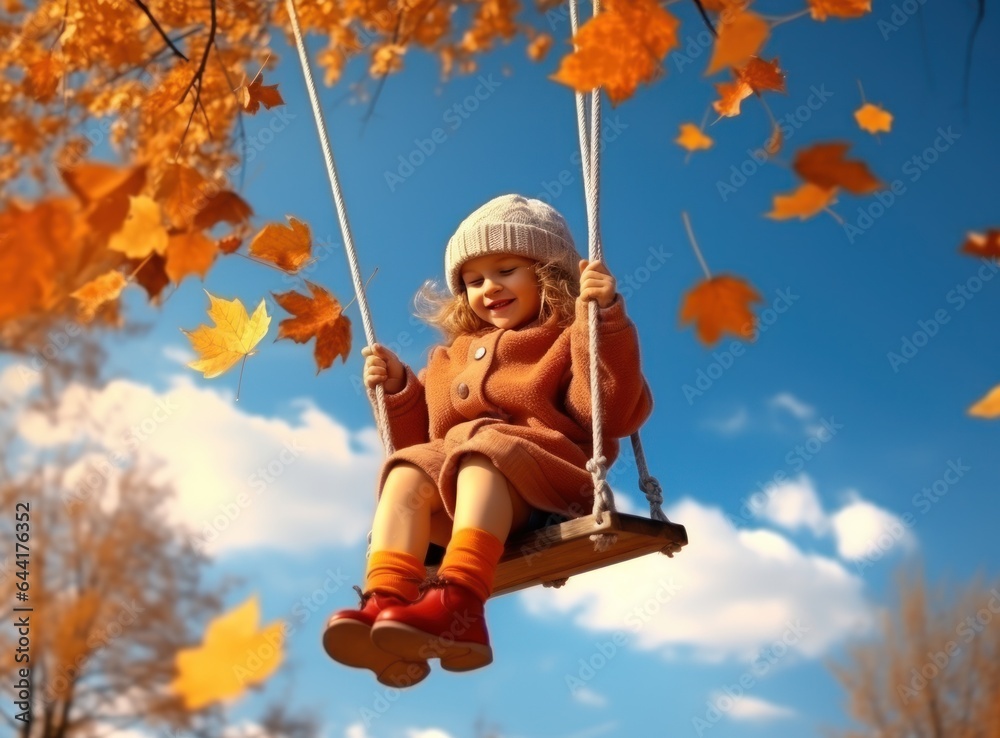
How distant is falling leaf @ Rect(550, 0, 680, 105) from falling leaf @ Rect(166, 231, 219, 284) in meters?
0.64

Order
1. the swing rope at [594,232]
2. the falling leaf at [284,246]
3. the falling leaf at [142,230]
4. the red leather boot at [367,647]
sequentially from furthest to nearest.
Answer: the falling leaf at [284,246], the swing rope at [594,232], the red leather boot at [367,647], the falling leaf at [142,230]

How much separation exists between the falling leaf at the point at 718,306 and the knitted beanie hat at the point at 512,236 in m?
1.04

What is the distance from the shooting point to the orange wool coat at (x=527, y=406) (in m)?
2.15

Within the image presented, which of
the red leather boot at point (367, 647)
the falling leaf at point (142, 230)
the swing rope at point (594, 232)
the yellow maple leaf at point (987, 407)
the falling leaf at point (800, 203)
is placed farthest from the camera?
the swing rope at point (594, 232)

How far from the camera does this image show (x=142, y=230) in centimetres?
156

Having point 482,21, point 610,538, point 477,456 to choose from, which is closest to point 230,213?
point 477,456

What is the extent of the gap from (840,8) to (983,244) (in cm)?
75

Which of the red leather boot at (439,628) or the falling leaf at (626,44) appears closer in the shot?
the falling leaf at (626,44)

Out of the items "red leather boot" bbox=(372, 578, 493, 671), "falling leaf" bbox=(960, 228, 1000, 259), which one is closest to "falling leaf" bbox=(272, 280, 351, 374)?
"red leather boot" bbox=(372, 578, 493, 671)

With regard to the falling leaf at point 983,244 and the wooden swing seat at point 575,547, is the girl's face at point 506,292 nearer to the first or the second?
the wooden swing seat at point 575,547

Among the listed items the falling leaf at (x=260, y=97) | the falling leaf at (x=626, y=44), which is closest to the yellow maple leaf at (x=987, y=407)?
the falling leaf at (x=626, y=44)

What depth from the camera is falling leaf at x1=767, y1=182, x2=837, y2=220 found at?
1384 mm

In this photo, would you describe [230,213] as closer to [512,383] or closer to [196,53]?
[512,383]

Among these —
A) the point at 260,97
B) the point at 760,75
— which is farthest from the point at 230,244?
the point at 760,75
